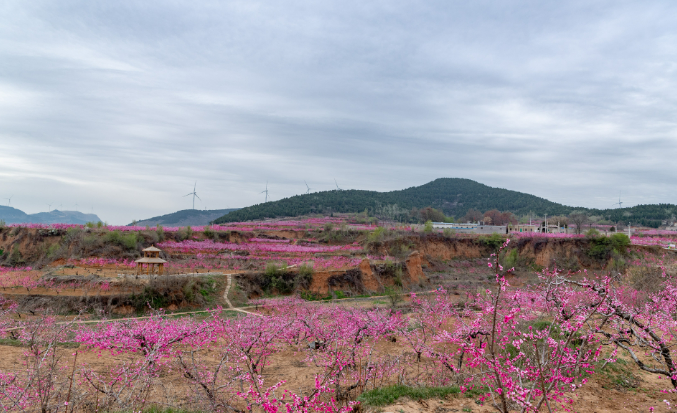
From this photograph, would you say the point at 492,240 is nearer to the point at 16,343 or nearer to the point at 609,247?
the point at 609,247

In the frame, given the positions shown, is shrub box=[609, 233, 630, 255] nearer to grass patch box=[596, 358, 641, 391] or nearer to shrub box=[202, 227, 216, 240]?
grass patch box=[596, 358, 641, 391]

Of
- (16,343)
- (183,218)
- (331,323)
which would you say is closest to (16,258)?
(16,343)

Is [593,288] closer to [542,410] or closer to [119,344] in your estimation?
[542,410]

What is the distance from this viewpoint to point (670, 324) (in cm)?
962

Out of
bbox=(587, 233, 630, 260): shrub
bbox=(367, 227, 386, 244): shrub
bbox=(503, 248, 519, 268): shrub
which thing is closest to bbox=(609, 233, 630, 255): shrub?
bbox=(587, 233, 630, 260): shrub

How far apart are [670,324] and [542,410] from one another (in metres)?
4.32

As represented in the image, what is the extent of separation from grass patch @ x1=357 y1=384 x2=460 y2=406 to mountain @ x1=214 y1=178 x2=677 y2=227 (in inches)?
3166

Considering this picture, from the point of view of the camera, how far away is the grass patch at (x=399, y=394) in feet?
28.7

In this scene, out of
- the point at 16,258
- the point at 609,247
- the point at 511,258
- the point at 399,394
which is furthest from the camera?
the point at 511,258

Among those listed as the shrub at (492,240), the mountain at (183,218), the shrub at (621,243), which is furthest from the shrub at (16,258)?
the mountain at (183,218)

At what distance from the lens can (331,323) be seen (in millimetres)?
16031

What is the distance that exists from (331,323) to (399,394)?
7189 mm

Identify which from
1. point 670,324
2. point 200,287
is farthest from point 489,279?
point 670,324

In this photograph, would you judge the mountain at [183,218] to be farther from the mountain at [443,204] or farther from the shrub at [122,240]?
the shrub at [122,240]
